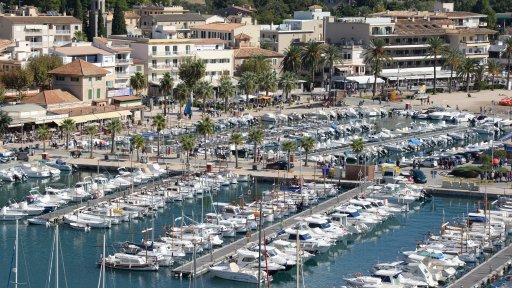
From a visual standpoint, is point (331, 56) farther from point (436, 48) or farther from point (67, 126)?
point (67, 126)

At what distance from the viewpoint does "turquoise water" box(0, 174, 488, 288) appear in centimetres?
5691

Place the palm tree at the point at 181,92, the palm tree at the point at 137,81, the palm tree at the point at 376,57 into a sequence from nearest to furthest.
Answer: the palm tree at the point at 181,92
the palm tree at the point at 137,81
the palm tree at the point at 376,57

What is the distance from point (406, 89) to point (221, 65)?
829 inches

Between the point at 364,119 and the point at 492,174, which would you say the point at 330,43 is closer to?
the point at 364,119

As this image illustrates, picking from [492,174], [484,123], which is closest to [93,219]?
[492,174]

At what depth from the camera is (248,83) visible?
110125 millimetres

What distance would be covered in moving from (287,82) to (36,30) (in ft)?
81.7

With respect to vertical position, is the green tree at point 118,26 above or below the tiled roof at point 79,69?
above

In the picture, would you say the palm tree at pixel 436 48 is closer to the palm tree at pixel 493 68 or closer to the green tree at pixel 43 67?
the palm tree at pixel 493 68

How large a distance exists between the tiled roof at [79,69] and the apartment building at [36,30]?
14920 mm

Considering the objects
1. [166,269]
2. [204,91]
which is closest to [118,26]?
[204,91]

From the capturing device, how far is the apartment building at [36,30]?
118 metres

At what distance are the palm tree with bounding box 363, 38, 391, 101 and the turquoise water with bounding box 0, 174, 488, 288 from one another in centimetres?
4870

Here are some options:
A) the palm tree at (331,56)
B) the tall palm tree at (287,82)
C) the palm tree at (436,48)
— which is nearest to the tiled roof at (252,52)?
the palm tree at (331,56)
